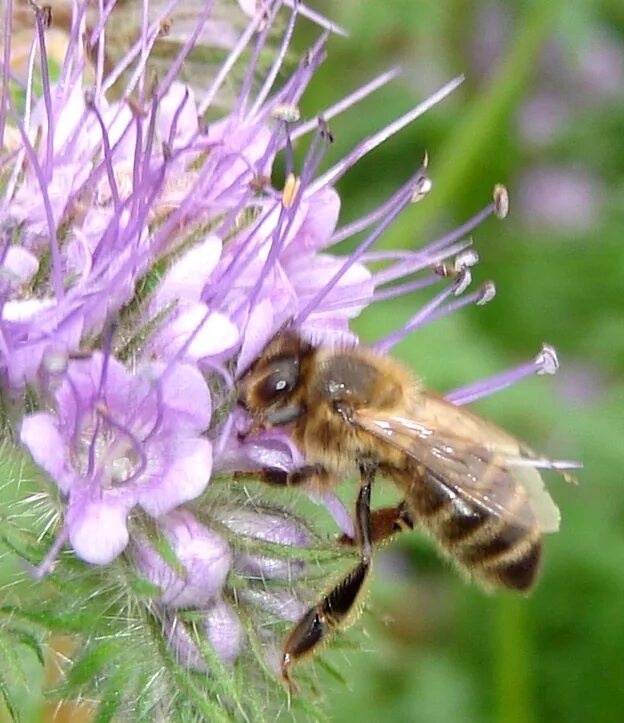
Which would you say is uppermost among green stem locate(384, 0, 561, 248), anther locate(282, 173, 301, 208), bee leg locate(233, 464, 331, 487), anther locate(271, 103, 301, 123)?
anther locate(271, 103, 301, 123)

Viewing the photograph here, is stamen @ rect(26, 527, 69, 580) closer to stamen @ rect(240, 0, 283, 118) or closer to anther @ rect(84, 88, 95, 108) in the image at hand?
anther @ rect(84, 88, 95, 108)

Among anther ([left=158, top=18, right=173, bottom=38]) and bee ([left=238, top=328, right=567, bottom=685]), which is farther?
anther ([left=158, top=18, right=173, bottom=38])

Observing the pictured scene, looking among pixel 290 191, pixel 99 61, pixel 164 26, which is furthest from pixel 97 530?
pixel 164 26

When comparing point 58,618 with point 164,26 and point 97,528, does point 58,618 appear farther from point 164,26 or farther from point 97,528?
point 164,26

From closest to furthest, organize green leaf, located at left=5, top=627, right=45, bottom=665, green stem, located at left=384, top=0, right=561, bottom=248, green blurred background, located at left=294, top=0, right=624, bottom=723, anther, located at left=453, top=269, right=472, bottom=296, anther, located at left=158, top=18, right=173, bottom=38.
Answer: green leaf, located at left=5, top=627, right=45, bottom=665 < anther, located at left=453, top=269, right=472, bottom=296 < anther, located at left=158, top=18, right=173, bottom=38 < green blurred background, located at left=294, top=0, right=624, bottom=723 < green stem, located at left=384, top=0, right=561, bottom=248

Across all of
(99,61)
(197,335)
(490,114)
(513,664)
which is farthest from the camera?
(490,114)

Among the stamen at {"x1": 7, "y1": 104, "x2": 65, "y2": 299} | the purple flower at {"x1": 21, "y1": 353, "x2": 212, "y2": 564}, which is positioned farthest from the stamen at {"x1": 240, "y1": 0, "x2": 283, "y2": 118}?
the purple flower at {"x1": 21, "y1": 353, "x2": 212, "y2": 564}
